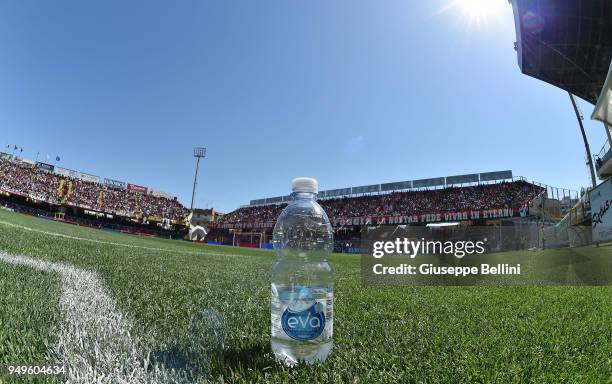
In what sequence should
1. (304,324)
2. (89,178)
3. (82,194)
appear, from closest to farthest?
(304,324) < (82,194) < (89,178)

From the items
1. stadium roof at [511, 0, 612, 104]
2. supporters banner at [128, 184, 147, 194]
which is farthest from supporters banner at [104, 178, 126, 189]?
stadium roof at [511, 0, 612, 104]

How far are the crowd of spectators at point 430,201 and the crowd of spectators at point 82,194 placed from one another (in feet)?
46.3

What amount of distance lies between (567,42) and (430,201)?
26737 millimetres

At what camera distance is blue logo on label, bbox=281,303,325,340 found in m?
1.39

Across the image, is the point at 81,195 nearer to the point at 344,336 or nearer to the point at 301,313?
the point at 344,336

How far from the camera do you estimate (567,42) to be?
74.7 feet

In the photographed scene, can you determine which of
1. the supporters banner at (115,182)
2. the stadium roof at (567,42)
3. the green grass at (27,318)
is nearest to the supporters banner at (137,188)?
the supporters banner at (115,182)

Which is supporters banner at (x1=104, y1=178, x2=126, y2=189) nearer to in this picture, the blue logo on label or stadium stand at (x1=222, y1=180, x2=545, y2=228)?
stadium stand at (x1=222, y1=180, x2=545, y2=228)

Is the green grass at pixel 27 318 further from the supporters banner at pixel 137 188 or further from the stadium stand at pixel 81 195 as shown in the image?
the supporters banner at pixel 137 188

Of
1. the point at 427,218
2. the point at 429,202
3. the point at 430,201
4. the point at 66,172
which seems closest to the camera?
the point at 427,218

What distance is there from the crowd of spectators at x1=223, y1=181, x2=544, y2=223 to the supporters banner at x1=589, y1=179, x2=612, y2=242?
2090cm

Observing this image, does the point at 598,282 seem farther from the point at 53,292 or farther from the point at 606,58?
the point at 606,58

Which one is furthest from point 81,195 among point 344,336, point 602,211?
point 344,336

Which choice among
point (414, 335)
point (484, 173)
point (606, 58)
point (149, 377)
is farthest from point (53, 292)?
point (484, 173)
